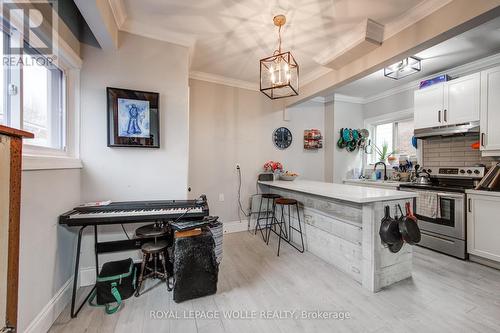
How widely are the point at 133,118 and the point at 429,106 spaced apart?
402 centimetres

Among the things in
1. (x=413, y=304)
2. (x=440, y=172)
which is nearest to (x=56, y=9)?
(x=413, y=304)

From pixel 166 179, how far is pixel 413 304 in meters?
2.63

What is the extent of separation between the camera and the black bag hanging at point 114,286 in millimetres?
1745

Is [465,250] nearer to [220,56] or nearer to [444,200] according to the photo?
[444,200]

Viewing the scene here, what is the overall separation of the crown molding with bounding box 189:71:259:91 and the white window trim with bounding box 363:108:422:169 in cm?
260

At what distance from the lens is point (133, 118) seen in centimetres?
223

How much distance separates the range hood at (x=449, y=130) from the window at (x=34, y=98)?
4.54m

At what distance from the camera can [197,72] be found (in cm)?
340

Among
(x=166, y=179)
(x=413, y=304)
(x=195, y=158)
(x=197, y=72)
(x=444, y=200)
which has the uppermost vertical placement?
(x=197, y=72)

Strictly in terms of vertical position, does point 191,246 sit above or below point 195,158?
below

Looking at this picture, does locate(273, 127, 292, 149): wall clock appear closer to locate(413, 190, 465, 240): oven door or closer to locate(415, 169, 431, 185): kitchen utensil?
locate(415, 169, 431, 185): kitchen utensil

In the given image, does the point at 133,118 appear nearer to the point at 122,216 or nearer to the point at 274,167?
the point at 122,216

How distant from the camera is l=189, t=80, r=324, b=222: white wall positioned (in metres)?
3.47
